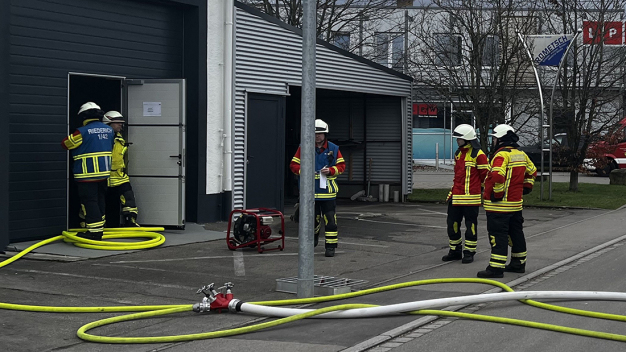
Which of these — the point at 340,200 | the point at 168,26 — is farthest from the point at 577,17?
the point at 168,26

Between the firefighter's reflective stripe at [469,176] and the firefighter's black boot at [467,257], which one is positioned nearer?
the firefighter's reflective stripe at [469,176]

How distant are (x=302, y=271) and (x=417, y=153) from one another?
109 feet

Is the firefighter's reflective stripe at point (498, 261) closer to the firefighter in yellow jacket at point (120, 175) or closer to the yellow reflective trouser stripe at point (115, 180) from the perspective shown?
the firefighter in yellow jacket at point (120, 175)

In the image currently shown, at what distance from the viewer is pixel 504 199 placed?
9773mm

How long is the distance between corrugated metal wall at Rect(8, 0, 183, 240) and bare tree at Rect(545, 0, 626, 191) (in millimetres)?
13508

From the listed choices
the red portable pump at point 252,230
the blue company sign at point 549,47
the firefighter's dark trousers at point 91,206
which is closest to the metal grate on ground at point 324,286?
the red portable pump at point 252,230

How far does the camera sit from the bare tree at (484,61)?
21359mm

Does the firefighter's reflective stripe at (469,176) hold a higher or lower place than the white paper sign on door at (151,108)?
lower

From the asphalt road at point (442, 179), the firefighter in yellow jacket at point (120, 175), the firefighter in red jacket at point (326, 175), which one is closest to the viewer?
the firefighter in red jacket at point (326, 175)

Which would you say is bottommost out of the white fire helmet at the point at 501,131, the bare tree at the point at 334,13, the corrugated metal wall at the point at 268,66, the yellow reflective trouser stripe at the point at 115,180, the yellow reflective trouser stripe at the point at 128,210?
the yellow reflective trouser stripe at the point at 128,210

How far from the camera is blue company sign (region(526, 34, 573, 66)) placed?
20.4 meters

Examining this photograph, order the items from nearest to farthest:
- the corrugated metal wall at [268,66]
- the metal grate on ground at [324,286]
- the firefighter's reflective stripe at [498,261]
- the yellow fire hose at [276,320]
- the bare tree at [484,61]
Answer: the yellow fire hose at [276,320] → the metal grate on ground at [324,286] → the firefighter's reflective stripe at [498,261] → the corrugated metal wall at [268,66] → the bare tree at [484,61]

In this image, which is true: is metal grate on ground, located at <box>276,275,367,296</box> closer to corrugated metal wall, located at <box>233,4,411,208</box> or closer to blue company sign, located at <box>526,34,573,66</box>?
corrugated metal wall, located at <box>233,4,411,208</box>

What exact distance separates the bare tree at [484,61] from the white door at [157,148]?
9754 mm
